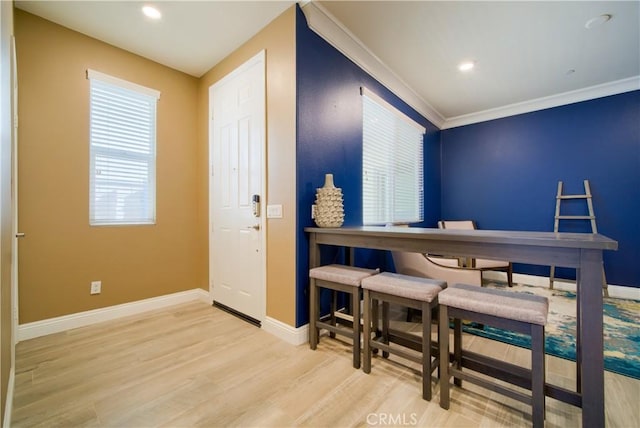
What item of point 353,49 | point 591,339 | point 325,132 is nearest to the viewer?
point 591,339

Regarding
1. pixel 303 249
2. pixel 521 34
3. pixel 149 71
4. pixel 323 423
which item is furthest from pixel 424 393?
pixel 149 71

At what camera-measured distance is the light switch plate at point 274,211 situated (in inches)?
91.1

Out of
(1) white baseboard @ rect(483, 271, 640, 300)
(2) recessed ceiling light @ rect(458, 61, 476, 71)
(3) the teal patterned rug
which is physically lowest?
(3) the teal patterned rug

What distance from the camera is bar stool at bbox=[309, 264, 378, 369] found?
1852 millimetres

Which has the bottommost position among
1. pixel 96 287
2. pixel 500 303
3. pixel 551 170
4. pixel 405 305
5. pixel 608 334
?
pixel 608 334

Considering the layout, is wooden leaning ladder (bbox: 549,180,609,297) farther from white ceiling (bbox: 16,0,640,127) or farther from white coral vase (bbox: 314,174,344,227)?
white coral vase (bbox: 314,174,344,227)

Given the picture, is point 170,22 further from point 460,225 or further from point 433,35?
point 460,225

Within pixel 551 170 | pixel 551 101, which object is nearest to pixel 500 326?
pixel 551 170

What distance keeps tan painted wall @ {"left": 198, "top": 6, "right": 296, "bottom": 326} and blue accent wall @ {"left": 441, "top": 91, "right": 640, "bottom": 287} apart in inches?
149

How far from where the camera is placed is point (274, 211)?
236 cm

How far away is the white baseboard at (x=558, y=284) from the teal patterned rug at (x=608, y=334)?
174 millimetres

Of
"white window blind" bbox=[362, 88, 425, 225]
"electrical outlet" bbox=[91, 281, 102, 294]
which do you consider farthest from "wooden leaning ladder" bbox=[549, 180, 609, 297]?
"electrical outlet" bbox=[91, 281, 102, 294]

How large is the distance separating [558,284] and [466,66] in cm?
338

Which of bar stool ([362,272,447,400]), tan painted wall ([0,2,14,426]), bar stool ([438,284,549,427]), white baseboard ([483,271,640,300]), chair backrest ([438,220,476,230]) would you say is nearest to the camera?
tan painted wall ([0,2,14,426])
